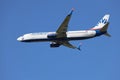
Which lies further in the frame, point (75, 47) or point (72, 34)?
point (75, 47)

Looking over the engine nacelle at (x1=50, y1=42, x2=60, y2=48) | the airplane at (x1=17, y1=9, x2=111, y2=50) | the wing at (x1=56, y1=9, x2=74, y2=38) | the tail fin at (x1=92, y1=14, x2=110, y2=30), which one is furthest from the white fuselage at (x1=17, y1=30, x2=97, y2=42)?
the tail fin at (x1=92, y1=14, x2=110, y2=30)

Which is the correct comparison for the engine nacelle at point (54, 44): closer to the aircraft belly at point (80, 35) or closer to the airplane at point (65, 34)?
the airplane at point (65, 34)

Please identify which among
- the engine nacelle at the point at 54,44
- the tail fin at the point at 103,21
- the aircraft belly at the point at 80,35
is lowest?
the aircraft belly at the point at 80,35

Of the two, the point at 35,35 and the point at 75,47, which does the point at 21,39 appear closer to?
the point at 35,35

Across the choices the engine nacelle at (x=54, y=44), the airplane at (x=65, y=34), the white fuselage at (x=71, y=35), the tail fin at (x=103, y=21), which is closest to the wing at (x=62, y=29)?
the airplane at (x=65, y=34)

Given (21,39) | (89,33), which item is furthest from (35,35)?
(89,33)

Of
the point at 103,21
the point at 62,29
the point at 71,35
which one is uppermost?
the point at 103,21

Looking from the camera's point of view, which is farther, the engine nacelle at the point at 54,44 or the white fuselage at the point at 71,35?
the engine nacelle at the point at 54,44

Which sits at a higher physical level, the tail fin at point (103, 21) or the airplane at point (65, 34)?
the tail fin at point (103, 21)

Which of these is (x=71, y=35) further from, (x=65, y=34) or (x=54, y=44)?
(x=54, y=44)

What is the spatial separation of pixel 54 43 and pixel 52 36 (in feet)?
27.6

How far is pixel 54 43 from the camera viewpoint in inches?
6737

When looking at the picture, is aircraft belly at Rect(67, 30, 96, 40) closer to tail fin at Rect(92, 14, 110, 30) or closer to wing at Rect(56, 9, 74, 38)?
wing at Rect(56, 9, 74, 38)

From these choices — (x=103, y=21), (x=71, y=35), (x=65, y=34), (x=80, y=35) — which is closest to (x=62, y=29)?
(x=65, y=34)
